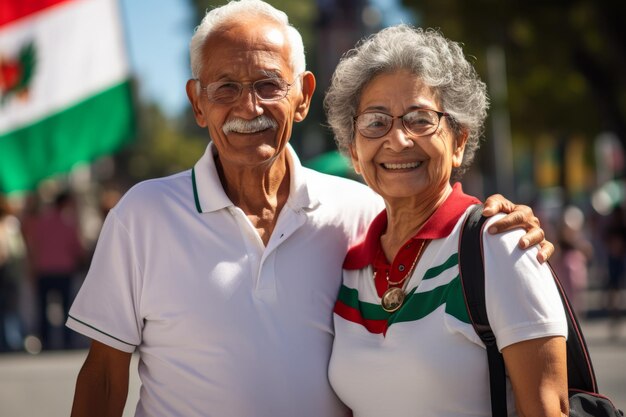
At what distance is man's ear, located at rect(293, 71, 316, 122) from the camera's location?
3.76 m

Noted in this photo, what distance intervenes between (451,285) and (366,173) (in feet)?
1.93

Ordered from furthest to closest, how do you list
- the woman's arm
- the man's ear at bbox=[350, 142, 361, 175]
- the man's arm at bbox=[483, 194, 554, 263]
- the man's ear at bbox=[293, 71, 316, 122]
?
1. the man's ear at bbox=[293, 71, 316, 122]
2. the man's ear at bbox=[350, 142, 361, 175]
3. the man's arm at bbox=[483, 194, 554, 263]
4. the woman's arm

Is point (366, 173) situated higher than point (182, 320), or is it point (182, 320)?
point (366, 173)

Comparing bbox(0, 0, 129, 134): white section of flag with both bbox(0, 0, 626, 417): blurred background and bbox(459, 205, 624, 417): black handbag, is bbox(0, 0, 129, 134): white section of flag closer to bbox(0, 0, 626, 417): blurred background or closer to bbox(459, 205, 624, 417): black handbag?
bbox(0, 0, 626, 417): blurred background

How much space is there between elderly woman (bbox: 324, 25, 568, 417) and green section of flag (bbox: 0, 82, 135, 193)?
584cm

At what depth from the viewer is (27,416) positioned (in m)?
8.57

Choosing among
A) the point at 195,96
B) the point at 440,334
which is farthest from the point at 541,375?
the point at 195,96

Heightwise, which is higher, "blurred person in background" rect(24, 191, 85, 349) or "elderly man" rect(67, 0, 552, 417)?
"elderly man" rect(67, 0, 552, 417)

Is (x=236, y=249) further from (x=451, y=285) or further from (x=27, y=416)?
(x=27, y=416)

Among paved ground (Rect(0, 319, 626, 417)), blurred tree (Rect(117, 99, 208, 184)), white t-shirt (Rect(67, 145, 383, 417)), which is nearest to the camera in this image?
white t-shirt (Rect(67, 145, 383, 417))

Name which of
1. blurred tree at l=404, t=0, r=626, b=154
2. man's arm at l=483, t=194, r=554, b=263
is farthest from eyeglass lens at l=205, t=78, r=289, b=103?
blurred tree at l=404, t=0, r=626, b=154

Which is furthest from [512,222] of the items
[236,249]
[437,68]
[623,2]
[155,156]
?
[155,156]

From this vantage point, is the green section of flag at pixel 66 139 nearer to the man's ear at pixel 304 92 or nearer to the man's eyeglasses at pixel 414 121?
the man's ear at pixel 304 92

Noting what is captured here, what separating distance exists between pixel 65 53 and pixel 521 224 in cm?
704
